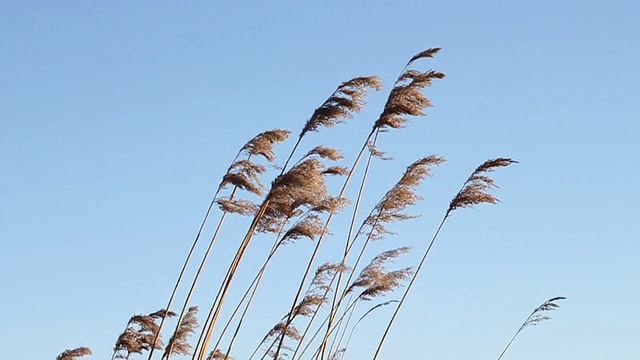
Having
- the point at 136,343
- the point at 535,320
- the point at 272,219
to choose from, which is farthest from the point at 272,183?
the point at 535,320

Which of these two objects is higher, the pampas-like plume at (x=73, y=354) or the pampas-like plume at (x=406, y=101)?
the pampas-like plume at (x=406, y=101)

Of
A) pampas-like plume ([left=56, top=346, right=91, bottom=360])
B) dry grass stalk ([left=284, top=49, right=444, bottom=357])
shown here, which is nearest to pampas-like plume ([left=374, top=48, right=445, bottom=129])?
dry grass stalk ([left=284, top=49, right=444, bottom=357])

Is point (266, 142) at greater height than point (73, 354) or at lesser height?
greater

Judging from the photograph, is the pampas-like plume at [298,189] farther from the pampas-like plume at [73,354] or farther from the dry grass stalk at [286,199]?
the pampas-like plume at [73,354]

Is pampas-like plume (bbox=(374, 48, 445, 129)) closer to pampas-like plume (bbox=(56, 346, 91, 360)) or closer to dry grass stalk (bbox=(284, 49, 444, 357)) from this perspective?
dry grass stalk (bbox=(284, 49, 444, 357))

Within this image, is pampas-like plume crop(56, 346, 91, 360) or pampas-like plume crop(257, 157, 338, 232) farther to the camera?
pampas-like plume crop(56, 346, 91, 360)

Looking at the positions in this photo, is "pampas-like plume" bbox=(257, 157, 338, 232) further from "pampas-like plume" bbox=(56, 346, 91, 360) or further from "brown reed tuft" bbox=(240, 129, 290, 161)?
"pampas-like plume" bbox=(56, 346, 91, 360)

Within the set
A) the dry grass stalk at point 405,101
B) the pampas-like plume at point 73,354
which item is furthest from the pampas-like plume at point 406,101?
the pampas-like plume at point 73,354

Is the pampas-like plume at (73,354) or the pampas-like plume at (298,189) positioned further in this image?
the pampas-like plume at (73,354)

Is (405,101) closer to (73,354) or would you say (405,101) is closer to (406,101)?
(406,101)

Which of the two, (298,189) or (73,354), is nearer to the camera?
(298,189)

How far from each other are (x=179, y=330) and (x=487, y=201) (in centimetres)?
246

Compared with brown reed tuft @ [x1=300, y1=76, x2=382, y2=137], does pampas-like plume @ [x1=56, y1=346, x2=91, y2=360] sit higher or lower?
lower

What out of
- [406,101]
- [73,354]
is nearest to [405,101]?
[406,101]
